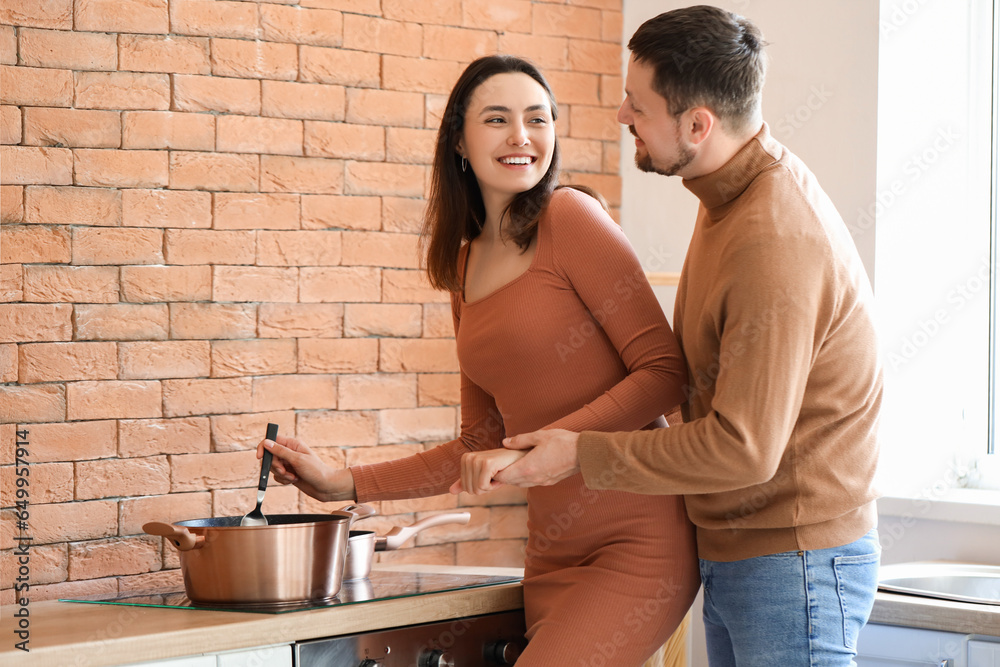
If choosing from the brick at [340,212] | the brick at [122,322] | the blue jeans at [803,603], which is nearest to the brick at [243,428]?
the brick at [122,322]

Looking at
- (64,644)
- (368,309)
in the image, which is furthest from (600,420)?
(368,309)

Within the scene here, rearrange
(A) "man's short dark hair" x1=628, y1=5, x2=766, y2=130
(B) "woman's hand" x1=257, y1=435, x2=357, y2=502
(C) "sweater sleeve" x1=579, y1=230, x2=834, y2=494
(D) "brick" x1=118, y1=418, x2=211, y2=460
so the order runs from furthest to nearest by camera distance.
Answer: (D) "brick" x1=118, y1=418, x2=211, y2=460
(B) "woman's hand" x1=257, y1=435, x2=357, y2=502
(A) "man's short dark hair" x1=628, y1=5, x2=766, y2=130
(C) "sweater sleeve" x1=579, y1=230, x2=834, y2=494

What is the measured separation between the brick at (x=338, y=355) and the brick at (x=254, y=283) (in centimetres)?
12

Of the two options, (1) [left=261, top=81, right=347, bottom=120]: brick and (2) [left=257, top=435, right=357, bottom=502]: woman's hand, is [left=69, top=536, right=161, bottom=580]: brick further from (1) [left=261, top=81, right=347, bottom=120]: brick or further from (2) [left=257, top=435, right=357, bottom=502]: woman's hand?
(1) [left=261, top=81, right=347, bottom=120]: brick

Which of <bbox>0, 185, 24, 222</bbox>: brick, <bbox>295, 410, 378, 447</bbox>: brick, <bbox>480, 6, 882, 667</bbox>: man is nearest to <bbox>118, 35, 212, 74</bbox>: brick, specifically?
<bbox>0, 185, 24, 222</bbox>: brick

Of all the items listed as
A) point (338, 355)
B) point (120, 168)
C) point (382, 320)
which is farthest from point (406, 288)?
point (120, 168)

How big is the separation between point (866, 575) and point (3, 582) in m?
1.56

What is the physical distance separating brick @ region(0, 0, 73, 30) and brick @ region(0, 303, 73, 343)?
56 centimetres

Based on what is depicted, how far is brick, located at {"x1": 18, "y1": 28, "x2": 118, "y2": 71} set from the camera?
195 centimetres

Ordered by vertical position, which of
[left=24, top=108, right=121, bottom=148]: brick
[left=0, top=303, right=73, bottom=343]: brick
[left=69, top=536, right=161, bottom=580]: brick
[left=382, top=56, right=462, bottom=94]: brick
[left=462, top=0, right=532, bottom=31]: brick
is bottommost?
[left=69, top=536, right=161, bottom=580]: brick

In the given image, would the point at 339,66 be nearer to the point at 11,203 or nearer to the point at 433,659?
the point at 11,203

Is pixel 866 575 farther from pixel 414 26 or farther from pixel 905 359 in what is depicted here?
pixel 414 26

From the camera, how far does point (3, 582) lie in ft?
6.20

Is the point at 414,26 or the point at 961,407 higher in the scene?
the point at 414,26
